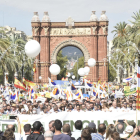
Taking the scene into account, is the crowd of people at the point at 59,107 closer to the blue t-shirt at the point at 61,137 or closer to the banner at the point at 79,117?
the banner at the point at 79,117

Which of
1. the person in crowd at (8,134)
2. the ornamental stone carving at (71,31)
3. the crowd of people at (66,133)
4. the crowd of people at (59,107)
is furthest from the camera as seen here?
the ornamental stone carving at (71,31)

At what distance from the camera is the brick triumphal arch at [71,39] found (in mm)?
52500

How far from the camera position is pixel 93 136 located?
7016 mm

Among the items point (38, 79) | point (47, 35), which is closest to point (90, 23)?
point (47, 35)

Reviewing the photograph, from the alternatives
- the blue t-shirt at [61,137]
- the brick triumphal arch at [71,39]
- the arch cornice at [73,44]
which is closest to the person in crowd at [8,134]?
the blue t-shirt at [61,137]

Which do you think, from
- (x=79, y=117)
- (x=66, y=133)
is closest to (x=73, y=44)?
(x=79, y=117)

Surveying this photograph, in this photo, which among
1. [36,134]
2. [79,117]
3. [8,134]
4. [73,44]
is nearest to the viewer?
[8,134]

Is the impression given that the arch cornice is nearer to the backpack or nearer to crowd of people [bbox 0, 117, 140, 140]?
crowd of people [bbox 0, 117, 140, 140]

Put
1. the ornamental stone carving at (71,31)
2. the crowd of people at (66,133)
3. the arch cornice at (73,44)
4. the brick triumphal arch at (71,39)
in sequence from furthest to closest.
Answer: the ornamental stone carving at (71,31) → the arch cornice at (73,44) → the brick triumphal arch at (71,39) → the crowd of people at (66,133)

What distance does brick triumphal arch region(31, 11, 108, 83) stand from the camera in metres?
52.5

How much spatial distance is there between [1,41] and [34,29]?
21.1 meters

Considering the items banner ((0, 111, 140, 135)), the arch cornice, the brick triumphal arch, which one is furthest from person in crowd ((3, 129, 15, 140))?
the arch cornice

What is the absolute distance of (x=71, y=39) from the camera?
52.9 metres

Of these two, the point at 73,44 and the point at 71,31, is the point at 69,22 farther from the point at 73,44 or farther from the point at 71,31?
the point at 73,44
